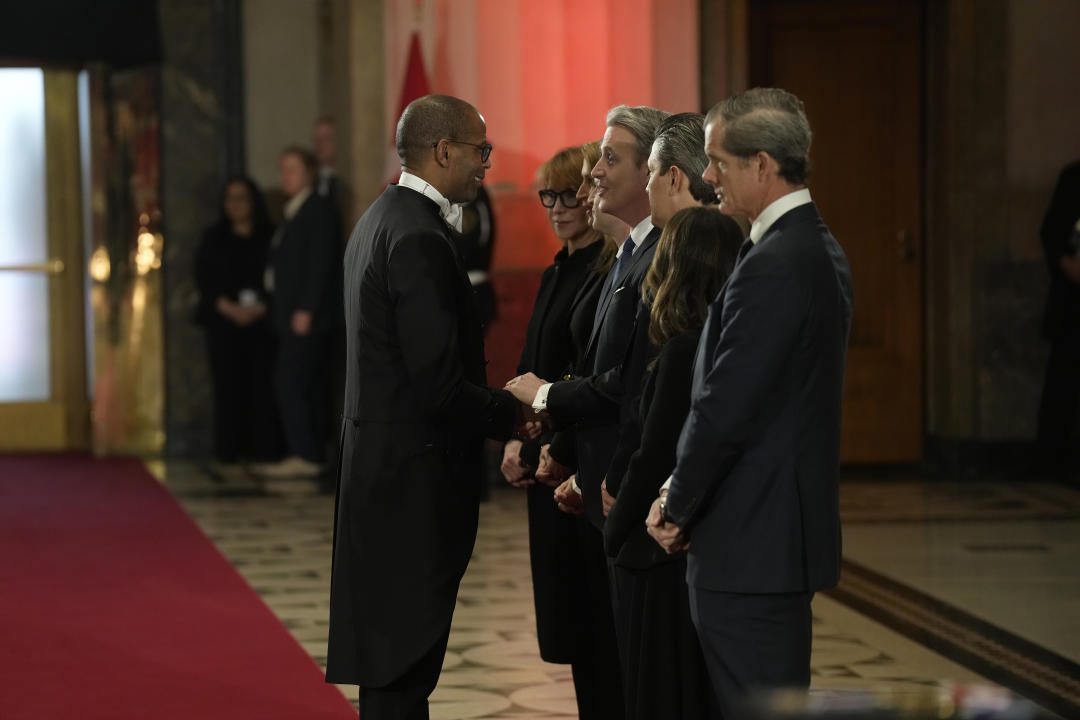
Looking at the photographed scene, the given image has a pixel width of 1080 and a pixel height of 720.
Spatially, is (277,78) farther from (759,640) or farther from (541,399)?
(759,640)

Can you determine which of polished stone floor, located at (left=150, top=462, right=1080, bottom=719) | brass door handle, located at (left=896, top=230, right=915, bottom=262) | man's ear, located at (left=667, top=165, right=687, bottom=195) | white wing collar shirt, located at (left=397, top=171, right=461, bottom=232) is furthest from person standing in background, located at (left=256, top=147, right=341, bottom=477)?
man's ear, located at (left=667, top=165, right=687, bottom=195)

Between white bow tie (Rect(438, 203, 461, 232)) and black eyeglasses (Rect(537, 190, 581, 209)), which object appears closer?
white bow tie (Rect(438, 203, 461, 232))

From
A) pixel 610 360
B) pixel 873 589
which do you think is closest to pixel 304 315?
pixel 873 589

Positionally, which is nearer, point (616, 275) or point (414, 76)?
point (616, 275)

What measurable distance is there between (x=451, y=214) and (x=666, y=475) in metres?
0.85

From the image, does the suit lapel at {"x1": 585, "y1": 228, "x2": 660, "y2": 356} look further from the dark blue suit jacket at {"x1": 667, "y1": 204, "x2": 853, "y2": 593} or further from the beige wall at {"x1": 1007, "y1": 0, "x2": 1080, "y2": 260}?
the beige wall at {"x1": 1007, "y1": 0, "x2": 1080, "y2": 260}

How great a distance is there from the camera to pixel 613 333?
334 centimetres

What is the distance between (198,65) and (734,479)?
7913 millimetres

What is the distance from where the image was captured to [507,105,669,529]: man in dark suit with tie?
10.8 ft

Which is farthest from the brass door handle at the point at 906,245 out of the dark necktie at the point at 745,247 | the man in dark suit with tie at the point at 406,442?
the dark necktie at the point at 745,247

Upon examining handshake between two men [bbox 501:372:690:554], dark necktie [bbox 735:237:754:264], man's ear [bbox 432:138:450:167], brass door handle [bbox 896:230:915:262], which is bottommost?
handshake between two men [bbox 501:372:690:554]

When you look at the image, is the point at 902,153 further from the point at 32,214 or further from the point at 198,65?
the point at 32,214

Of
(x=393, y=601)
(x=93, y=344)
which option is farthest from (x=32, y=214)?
(x=393, y=601)

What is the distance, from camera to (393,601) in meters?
3.44
